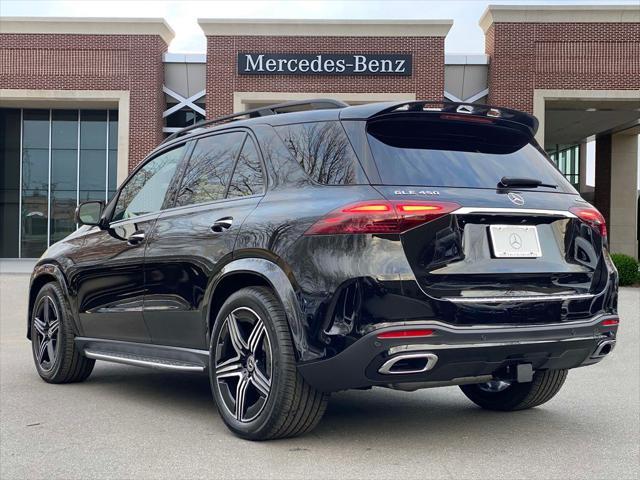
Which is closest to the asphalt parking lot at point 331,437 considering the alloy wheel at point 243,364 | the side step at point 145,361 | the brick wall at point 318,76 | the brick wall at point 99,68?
the alloy wheel at point 243,364

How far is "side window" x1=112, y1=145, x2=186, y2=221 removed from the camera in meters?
5.63

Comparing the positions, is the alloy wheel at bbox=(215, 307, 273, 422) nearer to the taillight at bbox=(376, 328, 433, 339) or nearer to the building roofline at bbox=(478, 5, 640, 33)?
the taillight at bbox=(376, 328, 433, 339)

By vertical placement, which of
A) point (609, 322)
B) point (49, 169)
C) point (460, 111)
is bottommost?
point (609, 322)

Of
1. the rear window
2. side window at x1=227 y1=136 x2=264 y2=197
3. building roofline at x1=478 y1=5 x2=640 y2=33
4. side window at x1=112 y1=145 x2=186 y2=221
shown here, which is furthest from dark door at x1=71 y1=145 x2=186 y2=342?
building roofline at x1=478 y1=5 x2=640 y2=33

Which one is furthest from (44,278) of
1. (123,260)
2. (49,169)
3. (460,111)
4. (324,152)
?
(49,169)

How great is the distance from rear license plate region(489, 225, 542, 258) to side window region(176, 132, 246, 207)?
178 centimetres

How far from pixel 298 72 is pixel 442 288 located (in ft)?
86.7

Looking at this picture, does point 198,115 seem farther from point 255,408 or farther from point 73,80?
point 255,408

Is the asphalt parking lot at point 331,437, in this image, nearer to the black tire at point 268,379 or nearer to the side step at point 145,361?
the black tire at point 268,379

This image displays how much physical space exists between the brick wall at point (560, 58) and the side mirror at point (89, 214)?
24.6 meters

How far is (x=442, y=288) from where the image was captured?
3.89 meters

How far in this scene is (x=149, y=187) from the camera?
5.86 m

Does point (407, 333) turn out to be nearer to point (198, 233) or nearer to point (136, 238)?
point (198, 233)

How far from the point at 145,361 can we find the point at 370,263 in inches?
87.3
